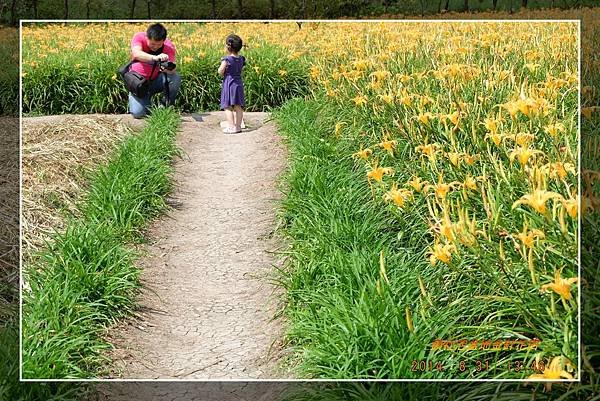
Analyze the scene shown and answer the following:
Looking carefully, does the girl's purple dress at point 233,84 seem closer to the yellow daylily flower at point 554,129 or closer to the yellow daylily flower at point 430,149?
the yellow daylily flower at point 430,149

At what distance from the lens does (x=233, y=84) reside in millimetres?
1799

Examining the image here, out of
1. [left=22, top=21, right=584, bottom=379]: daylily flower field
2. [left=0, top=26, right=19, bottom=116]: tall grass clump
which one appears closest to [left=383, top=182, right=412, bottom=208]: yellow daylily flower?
[left=22, top=21, right=584, bottom=379]: daylily flower field

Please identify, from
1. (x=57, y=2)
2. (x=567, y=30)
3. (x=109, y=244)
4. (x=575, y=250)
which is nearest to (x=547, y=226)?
(x=575, y=250)

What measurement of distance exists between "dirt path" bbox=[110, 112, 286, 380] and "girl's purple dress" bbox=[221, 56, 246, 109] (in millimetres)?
49

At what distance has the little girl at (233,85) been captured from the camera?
5.87 ft

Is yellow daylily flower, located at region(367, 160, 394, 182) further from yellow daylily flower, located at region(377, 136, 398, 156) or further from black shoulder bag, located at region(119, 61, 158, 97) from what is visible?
black shoulder bag, located at region(119, 61, 158, 97)

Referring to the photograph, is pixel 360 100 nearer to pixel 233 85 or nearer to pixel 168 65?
pixel 233 85

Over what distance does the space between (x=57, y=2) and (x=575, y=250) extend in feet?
4.75

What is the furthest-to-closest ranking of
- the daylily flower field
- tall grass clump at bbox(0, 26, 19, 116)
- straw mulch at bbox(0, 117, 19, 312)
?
straw mulch at bbox(0, 117, 19, 312), tall grass clump at bbox(0, 26, 19, 116), the daylily flower field

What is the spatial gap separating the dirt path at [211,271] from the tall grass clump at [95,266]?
0.04 meters

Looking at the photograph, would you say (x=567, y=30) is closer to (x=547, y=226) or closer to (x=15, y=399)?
(x=547, y=226)

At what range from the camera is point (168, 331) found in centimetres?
169

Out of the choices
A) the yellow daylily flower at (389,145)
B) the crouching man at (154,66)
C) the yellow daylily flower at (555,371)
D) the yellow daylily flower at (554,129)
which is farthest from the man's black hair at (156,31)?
the yellow daylily flower at (555,371)

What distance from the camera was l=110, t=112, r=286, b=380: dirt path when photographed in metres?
1.71
